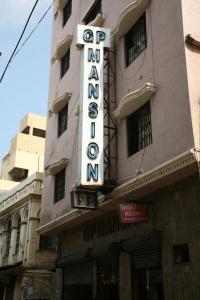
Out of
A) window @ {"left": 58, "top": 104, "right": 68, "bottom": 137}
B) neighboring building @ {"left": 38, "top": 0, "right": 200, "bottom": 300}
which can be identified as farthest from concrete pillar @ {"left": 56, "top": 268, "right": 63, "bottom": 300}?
window @ {"left": 58, "top": 104, "right": 68, "bottom": 137}

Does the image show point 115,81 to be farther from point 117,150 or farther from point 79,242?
point 79,242

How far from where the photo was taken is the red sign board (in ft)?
35.2

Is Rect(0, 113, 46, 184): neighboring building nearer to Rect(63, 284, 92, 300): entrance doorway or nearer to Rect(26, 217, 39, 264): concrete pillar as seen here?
Rect(26, 217, 39, 264): concrete pillar

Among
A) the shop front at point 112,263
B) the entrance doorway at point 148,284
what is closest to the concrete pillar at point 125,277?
the shop front at point 112,263

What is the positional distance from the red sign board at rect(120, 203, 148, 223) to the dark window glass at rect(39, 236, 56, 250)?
13051 millimetres

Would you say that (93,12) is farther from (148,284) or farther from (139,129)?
(148,284)

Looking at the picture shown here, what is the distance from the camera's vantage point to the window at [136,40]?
12562 millimetres

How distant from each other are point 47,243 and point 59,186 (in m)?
7.79

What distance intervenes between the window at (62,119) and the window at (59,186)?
6.18 feet

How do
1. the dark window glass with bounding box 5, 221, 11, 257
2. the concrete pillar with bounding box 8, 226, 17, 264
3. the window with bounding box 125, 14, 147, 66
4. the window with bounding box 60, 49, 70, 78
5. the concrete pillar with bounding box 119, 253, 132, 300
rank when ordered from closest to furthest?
the concrete pillar with bounding box 119, 253, 132, 300 < the window with bounding box 125, 14, 147, 66 < the window with bounding box 60, 49, 70, 78 < the concrete pillar with bounding box 8, 226, 17, 264 < the dark window glass with bounding box 5, 221, 11, 257

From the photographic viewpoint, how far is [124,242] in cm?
1148

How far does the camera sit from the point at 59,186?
652 inches

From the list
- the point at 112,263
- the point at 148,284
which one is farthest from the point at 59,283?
the point at 148,284

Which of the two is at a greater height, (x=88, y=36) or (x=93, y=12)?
(x=93, y=12)
